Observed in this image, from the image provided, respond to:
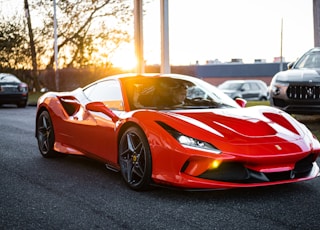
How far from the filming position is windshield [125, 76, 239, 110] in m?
6.02

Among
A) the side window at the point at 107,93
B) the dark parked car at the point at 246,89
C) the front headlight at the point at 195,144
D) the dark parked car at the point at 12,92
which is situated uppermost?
the side window at the point at 107,93

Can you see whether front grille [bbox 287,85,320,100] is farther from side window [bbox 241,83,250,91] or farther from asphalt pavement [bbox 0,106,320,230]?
side window [bbox 241,83,250,91]

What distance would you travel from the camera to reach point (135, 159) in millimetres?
5457

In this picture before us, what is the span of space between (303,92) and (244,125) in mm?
5543

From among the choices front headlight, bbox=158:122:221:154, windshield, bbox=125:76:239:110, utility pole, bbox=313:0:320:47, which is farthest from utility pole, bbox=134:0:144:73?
front headlight, bbox=158:122:221:154

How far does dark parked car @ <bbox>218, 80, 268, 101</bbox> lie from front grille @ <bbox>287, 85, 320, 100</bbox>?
61.0 feet

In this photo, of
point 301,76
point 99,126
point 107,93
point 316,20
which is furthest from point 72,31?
point 99,126

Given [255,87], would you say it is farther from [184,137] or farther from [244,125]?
[184,137]

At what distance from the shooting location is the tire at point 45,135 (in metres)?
7.55

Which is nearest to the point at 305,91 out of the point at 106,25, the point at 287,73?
the point at 287,73

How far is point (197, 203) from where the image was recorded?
16.2ft

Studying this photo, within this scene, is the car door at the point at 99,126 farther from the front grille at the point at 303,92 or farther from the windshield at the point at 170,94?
the front grille at the point at 303,92

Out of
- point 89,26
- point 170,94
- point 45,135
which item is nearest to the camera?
point 170,94

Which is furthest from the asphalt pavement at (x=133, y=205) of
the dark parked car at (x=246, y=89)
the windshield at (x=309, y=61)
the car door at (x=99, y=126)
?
the dark parked car at (x=246, y=89)
